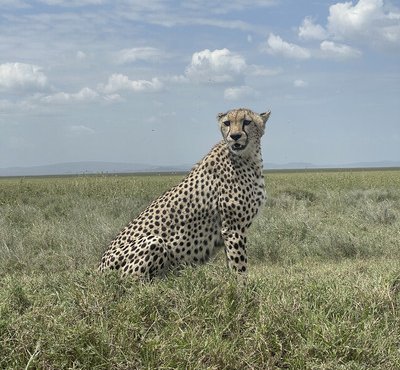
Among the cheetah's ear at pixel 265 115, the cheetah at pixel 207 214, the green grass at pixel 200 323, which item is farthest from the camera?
the cheetah's ear at pixel 265 115

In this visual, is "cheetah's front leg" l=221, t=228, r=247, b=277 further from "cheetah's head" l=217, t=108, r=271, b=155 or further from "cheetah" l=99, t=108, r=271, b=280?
"cheetah's head" l=217, t=108, r=271, b=155

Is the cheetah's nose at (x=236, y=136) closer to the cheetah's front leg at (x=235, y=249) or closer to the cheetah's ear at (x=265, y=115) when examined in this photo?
the cheetah's ear at (x=265, y=115)

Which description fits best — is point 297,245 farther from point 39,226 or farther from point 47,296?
point 47,296

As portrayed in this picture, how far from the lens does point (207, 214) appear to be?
15.0 ft

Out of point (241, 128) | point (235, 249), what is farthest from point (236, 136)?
point (235, 249)

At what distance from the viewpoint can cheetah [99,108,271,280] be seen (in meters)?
4.34

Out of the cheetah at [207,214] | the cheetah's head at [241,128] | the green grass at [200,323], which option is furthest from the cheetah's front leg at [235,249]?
the cheetah's head at [241,128]

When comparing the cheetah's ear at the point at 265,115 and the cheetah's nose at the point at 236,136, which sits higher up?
the cheetah's ear at the point at 265,115

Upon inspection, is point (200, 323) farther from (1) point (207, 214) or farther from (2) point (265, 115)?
(2) point (265, 115)

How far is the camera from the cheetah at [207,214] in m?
4.34

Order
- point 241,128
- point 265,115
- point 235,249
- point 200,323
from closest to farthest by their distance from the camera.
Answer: point 200,323, point 235,249, point 241,128, point 265,115

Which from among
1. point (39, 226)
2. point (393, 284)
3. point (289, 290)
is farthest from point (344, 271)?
point (39, 226)


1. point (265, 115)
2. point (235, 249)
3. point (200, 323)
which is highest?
point (265, 115)

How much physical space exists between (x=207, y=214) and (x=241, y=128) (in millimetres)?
753
